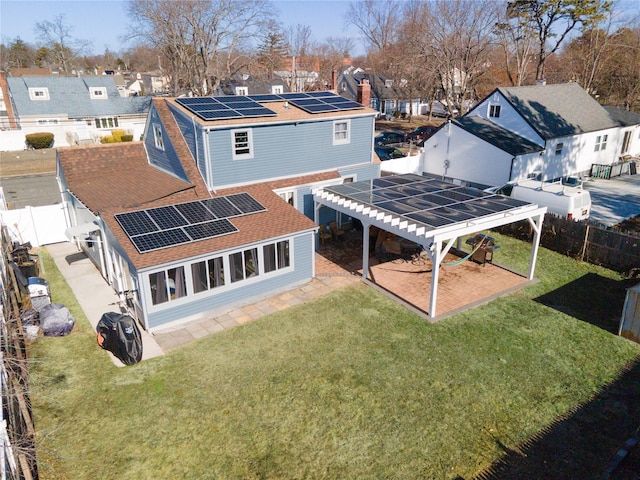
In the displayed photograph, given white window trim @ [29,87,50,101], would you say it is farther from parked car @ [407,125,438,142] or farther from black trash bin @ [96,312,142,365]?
black trash bin @ [96,312,142,365]

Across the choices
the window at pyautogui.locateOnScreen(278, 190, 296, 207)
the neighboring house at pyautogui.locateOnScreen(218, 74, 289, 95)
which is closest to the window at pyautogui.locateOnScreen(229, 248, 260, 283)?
the window at pyautogui.locateOnScreen(278, 190, 296, 207)

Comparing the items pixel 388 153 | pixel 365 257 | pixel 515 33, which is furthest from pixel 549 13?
pixel 365 257

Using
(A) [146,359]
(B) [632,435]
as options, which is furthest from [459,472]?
(A) [146,359]

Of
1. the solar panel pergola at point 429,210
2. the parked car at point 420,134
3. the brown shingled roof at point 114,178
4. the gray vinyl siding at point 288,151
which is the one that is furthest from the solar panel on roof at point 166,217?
the parked car at point 420,134

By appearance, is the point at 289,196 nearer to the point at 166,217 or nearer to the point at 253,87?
the point at 166,217

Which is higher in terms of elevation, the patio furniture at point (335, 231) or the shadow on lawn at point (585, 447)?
the patio furniture at point (335, 231)

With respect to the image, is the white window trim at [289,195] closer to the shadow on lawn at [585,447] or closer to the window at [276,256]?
the window at [276,256]

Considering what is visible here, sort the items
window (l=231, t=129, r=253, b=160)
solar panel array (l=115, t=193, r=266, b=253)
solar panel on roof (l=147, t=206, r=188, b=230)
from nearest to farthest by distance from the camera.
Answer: solar panel array (l=115, t=193, r=266, b=253), solar panel on roof (l=147, t=206, r=188, b=230), window (l=231, t=129, r=253, b=160)
